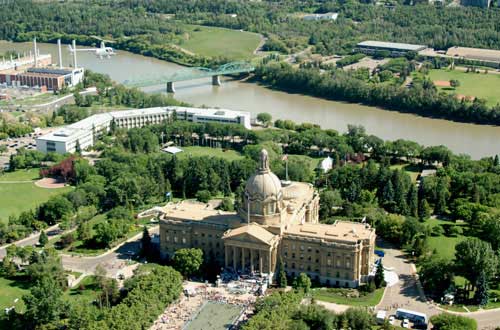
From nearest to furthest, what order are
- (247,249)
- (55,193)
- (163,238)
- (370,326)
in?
(370,326), (247,249), (163,238), (55,193)

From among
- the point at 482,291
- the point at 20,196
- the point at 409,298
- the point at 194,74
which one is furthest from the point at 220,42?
the point at 482,291

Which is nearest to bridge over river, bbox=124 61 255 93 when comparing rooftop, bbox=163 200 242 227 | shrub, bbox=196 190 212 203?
shrub, bbox=196 190 212 203

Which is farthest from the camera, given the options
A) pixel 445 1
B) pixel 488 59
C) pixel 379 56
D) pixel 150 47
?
pixel 445 1

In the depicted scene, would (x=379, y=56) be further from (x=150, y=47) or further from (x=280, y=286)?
(x=280, y=286)

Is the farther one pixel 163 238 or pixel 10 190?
pixel 10 190

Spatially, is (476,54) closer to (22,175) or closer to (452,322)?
(22,175)

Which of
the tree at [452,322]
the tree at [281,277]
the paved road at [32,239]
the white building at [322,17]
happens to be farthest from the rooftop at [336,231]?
the white building at [322,17]

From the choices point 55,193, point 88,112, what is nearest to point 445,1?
point 88,112
